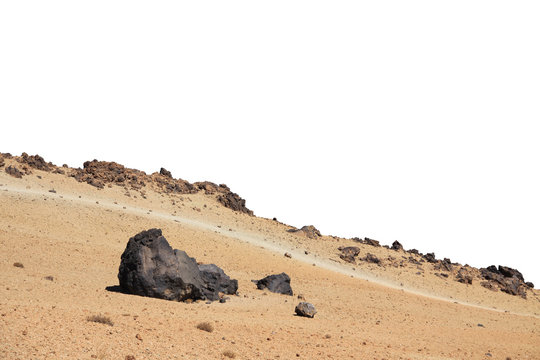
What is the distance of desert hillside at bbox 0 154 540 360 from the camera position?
13.7m

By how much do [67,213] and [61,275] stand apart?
18.0 metres

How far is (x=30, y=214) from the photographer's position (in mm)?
37312

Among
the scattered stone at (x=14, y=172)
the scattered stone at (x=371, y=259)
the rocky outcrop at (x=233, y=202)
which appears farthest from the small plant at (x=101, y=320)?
the rocky outcrop at (x=233, y=202)

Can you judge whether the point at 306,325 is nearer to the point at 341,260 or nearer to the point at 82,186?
the point at 341,260

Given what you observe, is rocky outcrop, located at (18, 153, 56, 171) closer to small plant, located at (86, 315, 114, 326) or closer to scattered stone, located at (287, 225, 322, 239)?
scattered stone, located at (287, 225, 322, 239)

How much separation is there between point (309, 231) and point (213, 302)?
38273 millimetres

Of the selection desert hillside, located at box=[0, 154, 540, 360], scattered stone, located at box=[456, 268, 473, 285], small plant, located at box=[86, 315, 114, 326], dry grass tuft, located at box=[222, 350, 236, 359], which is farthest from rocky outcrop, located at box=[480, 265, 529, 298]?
small plant, located at box=[86, 315, 114, 326]

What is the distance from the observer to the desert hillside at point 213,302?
1373 cm

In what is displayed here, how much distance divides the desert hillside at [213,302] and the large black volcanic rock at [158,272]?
716mm

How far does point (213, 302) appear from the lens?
2348cm

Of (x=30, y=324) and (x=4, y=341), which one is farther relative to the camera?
(x=30, y=324)

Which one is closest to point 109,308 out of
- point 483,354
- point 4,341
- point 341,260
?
point 4,341

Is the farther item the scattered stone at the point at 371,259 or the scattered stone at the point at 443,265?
the scattered stone at the point at 443,265

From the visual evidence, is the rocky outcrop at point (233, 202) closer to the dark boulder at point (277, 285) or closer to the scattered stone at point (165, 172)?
the scattered stone at point (165, 172)
